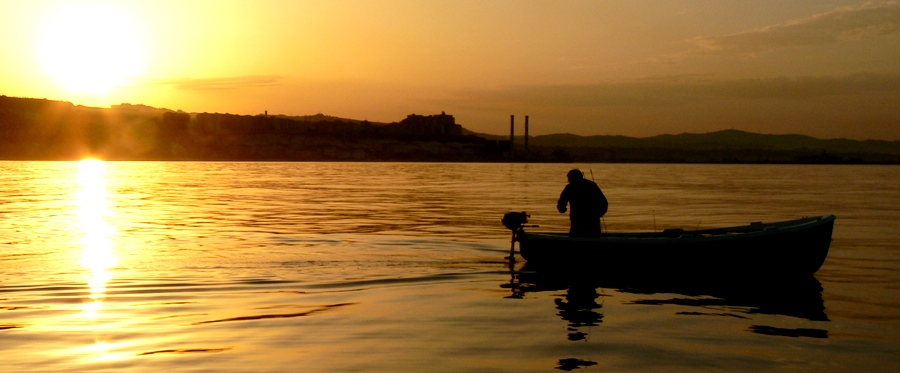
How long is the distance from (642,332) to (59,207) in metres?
33.9

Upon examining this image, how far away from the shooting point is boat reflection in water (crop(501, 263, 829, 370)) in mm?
12781

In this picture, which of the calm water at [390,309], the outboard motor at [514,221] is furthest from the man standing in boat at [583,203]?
the outboard motor at [514,221]

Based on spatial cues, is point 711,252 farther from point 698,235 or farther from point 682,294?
point 682,294

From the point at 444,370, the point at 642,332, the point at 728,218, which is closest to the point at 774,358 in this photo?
the point at 642,332

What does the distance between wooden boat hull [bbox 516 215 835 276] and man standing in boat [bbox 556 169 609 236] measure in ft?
1.90

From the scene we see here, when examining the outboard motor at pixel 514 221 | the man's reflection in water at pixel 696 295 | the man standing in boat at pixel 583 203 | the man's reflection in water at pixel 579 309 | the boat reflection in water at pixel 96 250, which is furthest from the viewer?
the outboard motor at pixel 514 221

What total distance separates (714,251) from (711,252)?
60 mm

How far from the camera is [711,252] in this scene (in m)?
16.7

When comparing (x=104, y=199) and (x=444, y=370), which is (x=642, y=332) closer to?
(x=444, y=370)

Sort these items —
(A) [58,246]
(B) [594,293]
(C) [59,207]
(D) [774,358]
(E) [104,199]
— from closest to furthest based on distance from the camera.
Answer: (D) [774,358] < (B) [594,293] < (A) [58,246] < (C) [59,207] < (E) [104,199]

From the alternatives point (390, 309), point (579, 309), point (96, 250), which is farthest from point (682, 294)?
point (96, 250)

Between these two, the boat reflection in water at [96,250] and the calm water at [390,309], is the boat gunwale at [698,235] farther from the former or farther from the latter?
the boat reflection in water at [96,250]

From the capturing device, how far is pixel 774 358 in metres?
10.1

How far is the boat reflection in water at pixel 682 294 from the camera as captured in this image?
12781 millimetres
